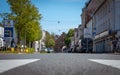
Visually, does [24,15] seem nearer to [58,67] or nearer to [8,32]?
[8,32]

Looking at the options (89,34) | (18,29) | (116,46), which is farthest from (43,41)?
(116,46)

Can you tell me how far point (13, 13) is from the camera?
255ft

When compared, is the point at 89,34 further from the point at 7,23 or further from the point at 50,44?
the point at 50,44

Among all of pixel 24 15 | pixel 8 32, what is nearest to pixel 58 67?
pixel 8 32

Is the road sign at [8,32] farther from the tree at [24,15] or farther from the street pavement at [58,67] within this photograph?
the street pavement at [58,67]

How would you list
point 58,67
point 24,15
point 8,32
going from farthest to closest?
point 24,15 < point 8,32 < point 58,67

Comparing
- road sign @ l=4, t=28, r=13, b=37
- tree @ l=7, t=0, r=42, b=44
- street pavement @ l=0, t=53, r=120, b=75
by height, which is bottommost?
street pavement @ l=0, t=53, r=120, b=75

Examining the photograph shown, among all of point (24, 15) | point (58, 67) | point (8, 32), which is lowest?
point (58, 67)

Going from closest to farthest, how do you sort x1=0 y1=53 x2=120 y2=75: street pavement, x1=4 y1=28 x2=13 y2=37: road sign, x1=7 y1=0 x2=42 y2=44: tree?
x1=0 y1=53 x2=120 y2=75: street pavement
x1=4 y1=28 x2=13 y2=37: road sign
x1=7 y1=0 x2=42 y2=44: tree

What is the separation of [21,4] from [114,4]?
20.7 metres

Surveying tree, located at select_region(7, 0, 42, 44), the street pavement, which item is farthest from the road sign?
the street pavement

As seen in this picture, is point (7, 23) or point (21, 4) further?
point (21, 4)

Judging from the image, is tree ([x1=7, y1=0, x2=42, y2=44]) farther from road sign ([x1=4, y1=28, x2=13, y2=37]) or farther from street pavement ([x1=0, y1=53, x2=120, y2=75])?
street pavement ([x1=0, y1=53, x2=120, y2=75])

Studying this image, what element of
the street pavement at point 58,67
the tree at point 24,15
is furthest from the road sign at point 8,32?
the street pavement at point 58,67
